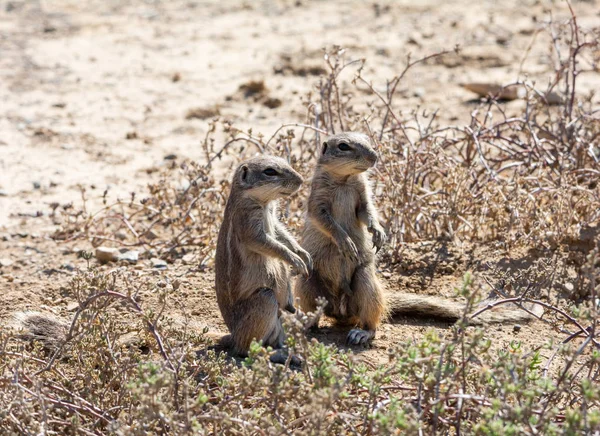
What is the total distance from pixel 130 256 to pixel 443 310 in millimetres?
2706

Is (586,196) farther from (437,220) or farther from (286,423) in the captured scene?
(286,423)

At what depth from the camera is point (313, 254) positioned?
20.9ft

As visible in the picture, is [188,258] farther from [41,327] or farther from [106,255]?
[41,327]

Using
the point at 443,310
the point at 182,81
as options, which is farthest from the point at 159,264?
the point at 182,81

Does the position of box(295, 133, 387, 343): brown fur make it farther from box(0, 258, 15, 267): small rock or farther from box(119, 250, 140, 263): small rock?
box(0, 258, 15, 267): small rock

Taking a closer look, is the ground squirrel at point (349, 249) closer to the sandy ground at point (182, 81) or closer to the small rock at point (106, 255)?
the sandy ground at point (182, 81)

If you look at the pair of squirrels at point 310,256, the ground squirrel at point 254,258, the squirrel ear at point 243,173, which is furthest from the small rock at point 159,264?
the squirrel ear at point 243,173

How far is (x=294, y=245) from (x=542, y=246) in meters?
2.15

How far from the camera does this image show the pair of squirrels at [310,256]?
18.5ft

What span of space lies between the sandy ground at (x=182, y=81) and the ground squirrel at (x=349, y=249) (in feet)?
0.46

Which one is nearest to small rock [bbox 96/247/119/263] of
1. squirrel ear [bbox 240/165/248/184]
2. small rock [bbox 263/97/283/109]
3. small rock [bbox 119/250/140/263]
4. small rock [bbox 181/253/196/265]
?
small rock [bbox 119/250/140/263]

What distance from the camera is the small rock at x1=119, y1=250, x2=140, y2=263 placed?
24.9 ft

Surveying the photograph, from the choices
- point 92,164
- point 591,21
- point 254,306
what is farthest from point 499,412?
point 591,21

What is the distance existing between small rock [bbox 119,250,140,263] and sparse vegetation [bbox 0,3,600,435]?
0.15 meters
